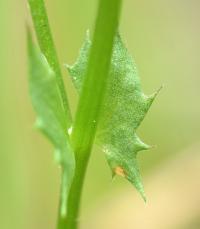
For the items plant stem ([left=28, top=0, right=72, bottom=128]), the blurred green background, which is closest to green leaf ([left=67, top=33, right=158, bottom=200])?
plant stem ([left=28, top=0, right=72, bottom=128])

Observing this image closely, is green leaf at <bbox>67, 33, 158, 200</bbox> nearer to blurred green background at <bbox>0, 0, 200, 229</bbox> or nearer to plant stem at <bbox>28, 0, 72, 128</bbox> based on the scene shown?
plant stem at <bbox>28, 0, 72, 128</bbox>

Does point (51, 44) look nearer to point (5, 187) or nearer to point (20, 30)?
point (5, 187)

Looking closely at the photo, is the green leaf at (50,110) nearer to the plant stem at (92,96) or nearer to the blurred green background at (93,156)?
the plant stem at (92,96)

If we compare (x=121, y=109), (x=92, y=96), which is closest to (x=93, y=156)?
(x=121, y=109)

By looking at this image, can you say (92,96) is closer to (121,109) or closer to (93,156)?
(121,109)

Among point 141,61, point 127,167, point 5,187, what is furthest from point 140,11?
point 127,167

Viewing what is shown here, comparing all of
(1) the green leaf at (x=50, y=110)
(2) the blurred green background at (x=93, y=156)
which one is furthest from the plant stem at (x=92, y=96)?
(2) the blurred green background at (x=93, y=156)

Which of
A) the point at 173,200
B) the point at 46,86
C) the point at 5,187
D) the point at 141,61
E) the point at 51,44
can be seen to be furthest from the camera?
the point at 141,61
